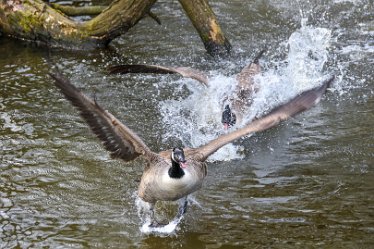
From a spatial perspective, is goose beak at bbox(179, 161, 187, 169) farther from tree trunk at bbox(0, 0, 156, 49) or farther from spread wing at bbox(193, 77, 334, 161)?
tree trunk at bbox(0, 0, 156, 49)

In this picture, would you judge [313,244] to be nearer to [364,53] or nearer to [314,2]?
[364,53]

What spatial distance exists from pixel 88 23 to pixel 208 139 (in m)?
3.60

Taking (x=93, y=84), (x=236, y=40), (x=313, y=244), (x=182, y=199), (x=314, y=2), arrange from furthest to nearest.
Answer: (x=314, y=2) < (x=236, y=40) < (x=93, y=84) < (x=182, y=199) < (x=313, y=244)

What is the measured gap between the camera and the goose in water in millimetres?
8172

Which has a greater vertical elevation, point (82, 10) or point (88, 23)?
point (82, 10)

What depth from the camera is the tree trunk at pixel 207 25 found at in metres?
9.55

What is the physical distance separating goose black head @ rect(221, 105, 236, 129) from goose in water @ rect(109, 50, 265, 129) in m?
0.01

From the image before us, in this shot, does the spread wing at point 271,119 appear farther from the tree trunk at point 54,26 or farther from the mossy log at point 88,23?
the tree trunk at point 54,26

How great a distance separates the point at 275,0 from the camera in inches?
476

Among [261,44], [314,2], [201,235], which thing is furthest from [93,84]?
[314,2]

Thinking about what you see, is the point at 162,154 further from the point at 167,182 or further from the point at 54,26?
the point at 54,26

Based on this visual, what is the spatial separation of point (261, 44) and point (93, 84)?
303cm

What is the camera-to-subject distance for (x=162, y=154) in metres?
6.24

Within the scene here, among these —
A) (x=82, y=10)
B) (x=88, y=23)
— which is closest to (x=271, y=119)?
(x=88, y=23)
